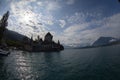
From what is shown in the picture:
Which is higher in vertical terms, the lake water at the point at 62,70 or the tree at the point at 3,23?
the tree at the point at 3,23

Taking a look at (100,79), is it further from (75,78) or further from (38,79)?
(38,79)

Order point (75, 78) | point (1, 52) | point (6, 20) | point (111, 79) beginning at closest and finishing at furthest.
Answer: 1. point (111, 79)
2. point (75, 78)
3. point (1, 52)
4. point (6, 20)

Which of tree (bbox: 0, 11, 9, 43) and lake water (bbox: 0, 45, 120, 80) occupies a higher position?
tree (bbox: 0, 11, 9, 43)

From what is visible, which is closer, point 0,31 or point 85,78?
point 85,78

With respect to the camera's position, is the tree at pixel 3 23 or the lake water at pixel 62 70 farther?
the tree at pixel 3 23

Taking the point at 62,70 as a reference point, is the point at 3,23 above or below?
above

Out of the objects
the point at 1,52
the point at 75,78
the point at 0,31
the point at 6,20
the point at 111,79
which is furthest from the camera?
the point at 6,20

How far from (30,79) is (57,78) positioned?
6.81m

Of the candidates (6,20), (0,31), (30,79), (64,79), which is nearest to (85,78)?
(64,79)

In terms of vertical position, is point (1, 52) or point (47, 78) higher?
point (1, 52)

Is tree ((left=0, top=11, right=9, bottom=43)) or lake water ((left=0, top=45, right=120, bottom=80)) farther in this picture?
tree ((left=0, top=11, right=9, bottom=43))

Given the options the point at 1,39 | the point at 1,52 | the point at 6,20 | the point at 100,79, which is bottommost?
the point at 100,79

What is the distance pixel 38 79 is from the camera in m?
30.8

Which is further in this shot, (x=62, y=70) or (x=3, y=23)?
(x=3, y=23)
